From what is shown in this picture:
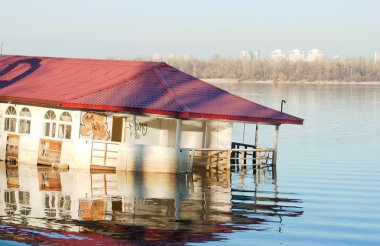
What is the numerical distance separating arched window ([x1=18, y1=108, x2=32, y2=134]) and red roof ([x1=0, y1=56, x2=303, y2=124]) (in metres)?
0.75

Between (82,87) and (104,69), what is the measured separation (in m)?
2.85

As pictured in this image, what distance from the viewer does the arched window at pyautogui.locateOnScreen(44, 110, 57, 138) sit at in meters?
34.4

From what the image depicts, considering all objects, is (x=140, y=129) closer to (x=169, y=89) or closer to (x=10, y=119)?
(x=169, y=89)

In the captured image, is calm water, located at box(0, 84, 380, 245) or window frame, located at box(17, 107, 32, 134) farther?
window frame, located at box(17, 107, 32, 134)

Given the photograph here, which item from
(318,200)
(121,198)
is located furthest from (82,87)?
(318,200)

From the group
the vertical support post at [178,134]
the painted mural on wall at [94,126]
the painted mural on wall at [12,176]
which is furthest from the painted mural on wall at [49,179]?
the vertical support post at [178,134]

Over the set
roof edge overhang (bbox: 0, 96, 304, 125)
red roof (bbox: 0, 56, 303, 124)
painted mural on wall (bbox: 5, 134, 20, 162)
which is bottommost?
painted mural on wall (bbox: 5, 134, 20, 162)

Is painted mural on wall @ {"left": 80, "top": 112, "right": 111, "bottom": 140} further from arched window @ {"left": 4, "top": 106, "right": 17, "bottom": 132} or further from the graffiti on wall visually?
arched window @ {"left": 4, "top": 106, "right": 17, "bottom": 132}

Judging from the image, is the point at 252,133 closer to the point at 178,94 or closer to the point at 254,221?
the point at 178,94

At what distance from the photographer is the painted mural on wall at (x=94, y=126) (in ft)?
110

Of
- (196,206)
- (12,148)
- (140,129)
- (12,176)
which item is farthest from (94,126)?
(196,206)

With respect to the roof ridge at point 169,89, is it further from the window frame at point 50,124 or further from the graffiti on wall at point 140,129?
the window frame at point 50,124

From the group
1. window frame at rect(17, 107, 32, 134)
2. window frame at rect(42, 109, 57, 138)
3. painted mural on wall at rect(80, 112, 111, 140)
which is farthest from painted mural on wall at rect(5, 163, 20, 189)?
painted mural on wall at rect(80, 112, 111, 140)

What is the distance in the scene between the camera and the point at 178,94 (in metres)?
34.8
